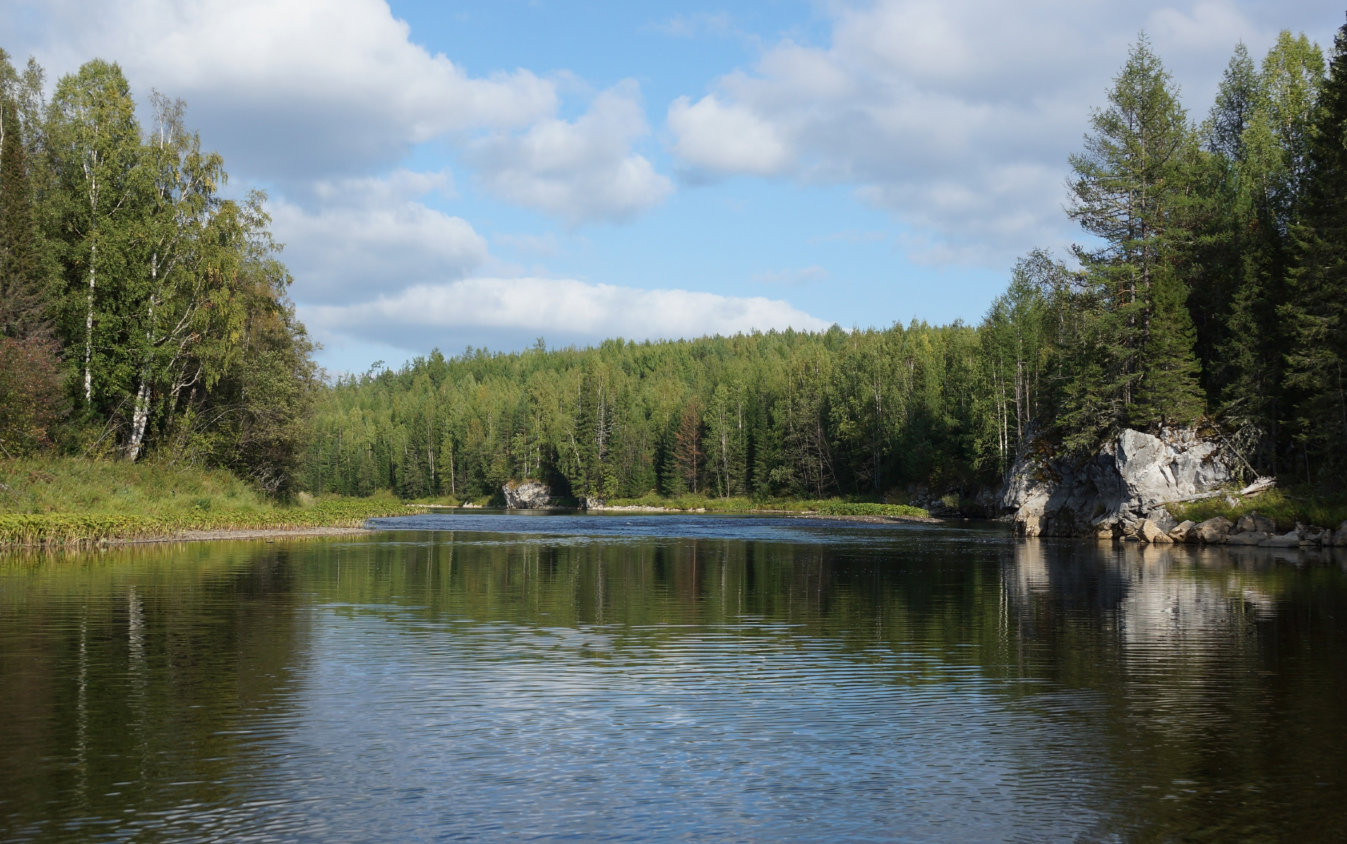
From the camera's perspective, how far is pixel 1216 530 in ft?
181

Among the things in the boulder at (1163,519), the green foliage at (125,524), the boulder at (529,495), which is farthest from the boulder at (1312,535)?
the boulder at (529,495)

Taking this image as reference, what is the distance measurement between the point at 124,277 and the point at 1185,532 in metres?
61.5

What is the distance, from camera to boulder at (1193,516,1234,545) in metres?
55.1

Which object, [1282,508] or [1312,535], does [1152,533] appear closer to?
[1282,508]

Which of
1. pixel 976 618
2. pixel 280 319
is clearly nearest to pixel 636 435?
pixel 280 319

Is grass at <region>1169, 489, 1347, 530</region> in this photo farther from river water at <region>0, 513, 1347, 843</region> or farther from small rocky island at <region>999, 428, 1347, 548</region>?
river water at <region>0, 513, 1347, 843</region>

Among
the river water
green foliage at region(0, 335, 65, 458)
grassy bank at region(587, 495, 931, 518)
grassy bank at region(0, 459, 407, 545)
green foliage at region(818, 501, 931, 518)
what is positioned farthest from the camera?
grassy bank at region(587, 495, 931, 518)

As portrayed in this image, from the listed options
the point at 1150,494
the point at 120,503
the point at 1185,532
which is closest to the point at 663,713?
the point at 120,503

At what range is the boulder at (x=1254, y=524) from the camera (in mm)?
53344

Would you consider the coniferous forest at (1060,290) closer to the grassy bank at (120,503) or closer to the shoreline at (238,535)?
the grassy bank at (120,503)

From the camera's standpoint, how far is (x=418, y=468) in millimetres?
182500

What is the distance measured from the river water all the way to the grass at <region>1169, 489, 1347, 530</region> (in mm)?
22678

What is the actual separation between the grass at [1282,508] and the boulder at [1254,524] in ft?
0.71

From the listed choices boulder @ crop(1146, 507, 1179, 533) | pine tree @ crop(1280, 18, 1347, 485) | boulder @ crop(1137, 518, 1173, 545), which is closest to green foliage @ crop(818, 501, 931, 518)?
boulder @ crop(1137, 518, 1173, 545)
